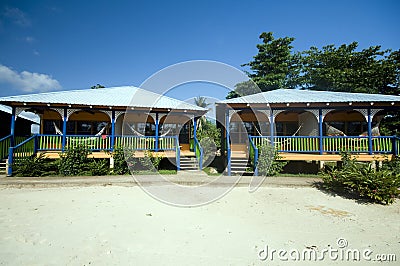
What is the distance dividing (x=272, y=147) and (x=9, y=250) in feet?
30.6

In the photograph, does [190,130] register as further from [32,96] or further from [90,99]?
[32,96]

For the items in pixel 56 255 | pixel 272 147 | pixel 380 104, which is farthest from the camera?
pixel 380 104

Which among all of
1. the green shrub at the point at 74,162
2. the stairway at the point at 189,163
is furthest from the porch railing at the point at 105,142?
the stairway at the point at 189,163

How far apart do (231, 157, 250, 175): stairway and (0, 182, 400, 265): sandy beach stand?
3.22m

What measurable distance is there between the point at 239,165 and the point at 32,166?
982cm

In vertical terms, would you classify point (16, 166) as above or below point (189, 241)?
above

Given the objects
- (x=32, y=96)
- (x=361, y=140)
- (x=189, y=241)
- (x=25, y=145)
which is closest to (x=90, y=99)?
(x=32, y=96)

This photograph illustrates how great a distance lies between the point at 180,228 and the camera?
477 cm

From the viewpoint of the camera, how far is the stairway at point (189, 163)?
1128cm

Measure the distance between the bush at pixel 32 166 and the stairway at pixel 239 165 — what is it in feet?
28.8

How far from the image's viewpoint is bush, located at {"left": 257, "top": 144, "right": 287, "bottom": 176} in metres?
9.77

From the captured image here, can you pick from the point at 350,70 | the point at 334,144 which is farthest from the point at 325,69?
the point at 334,144

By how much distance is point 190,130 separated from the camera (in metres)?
15.3

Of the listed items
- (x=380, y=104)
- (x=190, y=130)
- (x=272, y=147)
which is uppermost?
(x=380, y=104)
